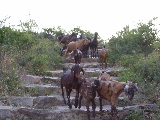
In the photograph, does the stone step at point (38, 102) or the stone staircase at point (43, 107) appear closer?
the stone staircase at point (43, 107)

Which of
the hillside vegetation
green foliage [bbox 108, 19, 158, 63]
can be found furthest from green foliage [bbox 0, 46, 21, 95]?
green foliage [bbox 108, 19, 158, 63]

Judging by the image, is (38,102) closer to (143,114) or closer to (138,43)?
(143,114)

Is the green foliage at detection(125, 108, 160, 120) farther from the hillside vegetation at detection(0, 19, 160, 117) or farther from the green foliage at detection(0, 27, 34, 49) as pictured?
the green foliage at detection(0, 27, 34, 49)

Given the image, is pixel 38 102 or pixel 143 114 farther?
pixel 38 102

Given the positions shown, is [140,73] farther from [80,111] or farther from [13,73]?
[13,73]

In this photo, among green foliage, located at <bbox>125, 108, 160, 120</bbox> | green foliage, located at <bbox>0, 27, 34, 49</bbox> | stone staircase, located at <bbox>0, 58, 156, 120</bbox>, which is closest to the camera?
stone staircase, located at <bbox>0, 58, 156, 120</bbox>

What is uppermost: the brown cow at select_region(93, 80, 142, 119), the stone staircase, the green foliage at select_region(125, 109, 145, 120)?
the brown cow at select_region(93, 80, 142, 119)

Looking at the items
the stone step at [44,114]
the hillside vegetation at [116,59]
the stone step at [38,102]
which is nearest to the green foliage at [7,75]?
the hillside vegetation at [116,59]

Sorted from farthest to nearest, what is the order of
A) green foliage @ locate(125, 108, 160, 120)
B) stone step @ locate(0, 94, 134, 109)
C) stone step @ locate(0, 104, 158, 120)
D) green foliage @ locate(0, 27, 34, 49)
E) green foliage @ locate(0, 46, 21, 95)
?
green foliage @ locate(0, 27, 34, 49) → green foliage @ locate(0, 46, 21, 95) → stone step @ locate(0, 94, 134, 109) → green foliage @ locate(125, 108, 160, 120) → stone step @ locate(0, 104, 158, 120)

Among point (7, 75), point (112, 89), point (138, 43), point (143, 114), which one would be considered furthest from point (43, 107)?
point (138, 43)

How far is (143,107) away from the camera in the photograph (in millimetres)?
7039

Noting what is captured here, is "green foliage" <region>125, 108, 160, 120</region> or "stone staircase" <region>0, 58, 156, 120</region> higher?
"stone staircase" <region>0, 58, 156, 120</region>

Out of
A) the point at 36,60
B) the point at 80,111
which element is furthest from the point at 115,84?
the point at 36,60

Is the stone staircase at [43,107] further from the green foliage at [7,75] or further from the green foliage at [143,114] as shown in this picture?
the green foliage at [7,75]
